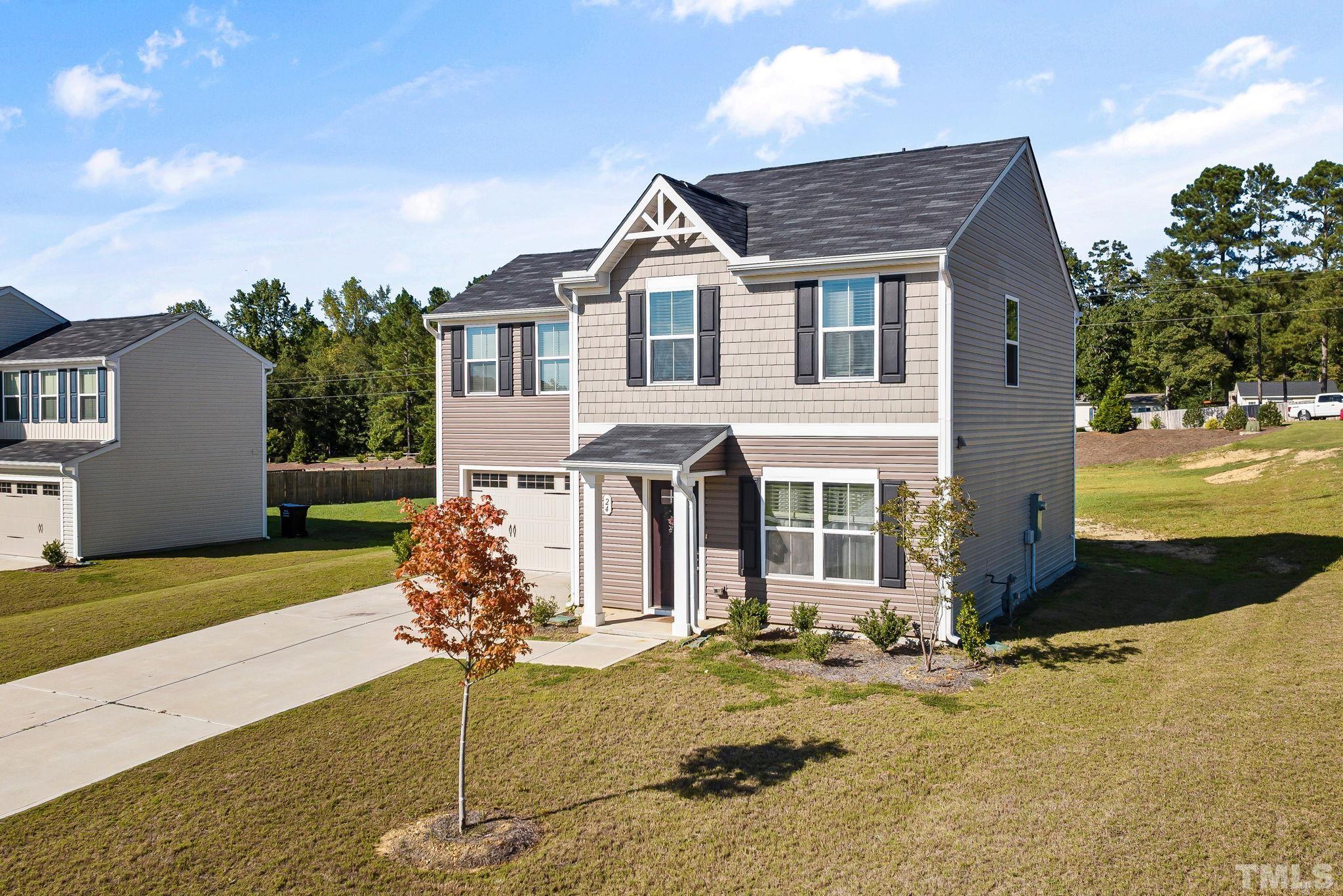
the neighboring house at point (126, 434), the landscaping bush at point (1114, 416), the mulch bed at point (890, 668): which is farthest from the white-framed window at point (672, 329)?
the landscaping bush at point (1114, 416)

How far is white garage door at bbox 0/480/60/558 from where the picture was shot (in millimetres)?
25250

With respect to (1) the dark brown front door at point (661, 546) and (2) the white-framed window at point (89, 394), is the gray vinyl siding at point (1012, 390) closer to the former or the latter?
(1) the dark brown front door at point (661, 546)

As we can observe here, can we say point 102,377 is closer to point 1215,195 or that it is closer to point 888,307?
point 888,307

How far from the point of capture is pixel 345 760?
9.64 meters

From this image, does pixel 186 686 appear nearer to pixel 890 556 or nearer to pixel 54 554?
pixel 890 556

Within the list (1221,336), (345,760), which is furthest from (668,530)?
(1221,336)

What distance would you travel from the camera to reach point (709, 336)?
1521 centimetres

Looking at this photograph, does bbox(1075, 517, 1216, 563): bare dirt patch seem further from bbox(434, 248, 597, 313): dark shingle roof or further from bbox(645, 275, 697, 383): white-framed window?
bbox(434, 248, 597, 313): dark shingle roof

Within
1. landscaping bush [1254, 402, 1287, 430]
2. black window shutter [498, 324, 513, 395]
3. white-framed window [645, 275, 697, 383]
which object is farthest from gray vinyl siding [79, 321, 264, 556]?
landscaping bush [1254, 402, 1287, 430]

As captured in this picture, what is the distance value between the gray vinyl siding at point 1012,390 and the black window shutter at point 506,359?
32.8ft

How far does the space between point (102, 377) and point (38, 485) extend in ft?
11.7

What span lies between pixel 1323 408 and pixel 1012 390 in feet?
152

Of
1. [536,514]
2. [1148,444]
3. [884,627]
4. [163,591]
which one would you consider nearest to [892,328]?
[884,627]

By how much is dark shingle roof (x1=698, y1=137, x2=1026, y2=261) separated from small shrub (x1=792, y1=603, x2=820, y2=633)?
5.54 metres
